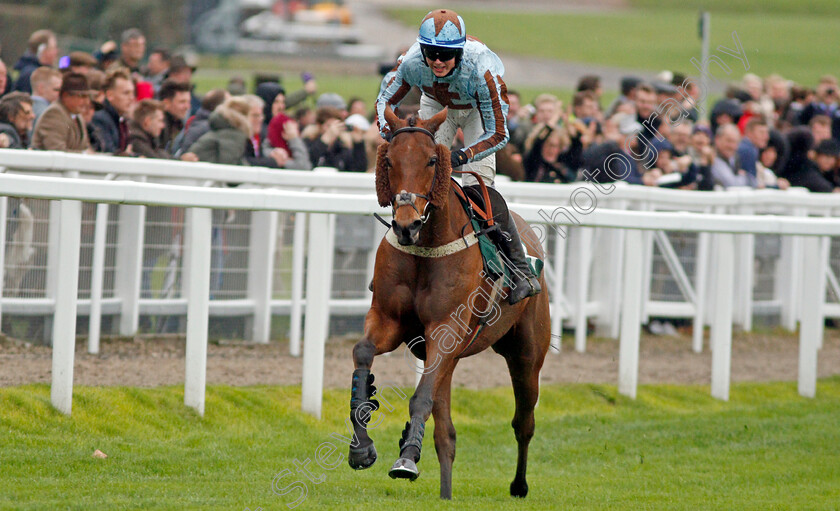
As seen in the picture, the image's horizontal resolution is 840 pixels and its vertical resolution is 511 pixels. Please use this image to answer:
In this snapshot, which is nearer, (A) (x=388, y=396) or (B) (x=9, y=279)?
(B) (x=9, y=279)

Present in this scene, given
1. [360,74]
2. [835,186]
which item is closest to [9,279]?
[835,186]

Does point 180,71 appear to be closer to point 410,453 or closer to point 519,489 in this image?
point 519,489

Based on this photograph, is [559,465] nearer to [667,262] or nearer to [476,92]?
[476,92]

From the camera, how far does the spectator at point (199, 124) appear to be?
10.0 meters

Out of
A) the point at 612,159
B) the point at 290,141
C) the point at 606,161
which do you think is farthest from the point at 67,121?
the point at 612,159

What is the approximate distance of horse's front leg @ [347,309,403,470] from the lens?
17.7 ft

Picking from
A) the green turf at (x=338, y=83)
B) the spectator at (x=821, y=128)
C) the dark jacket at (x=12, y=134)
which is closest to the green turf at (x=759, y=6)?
the green turf at (x=338, y=83)

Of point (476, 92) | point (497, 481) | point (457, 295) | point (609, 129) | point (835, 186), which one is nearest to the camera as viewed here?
point (457, 295)

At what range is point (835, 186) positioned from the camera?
46.1ft

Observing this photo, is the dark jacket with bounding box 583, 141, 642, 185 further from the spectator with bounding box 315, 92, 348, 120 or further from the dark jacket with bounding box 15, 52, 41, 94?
the dark jacket with bounding box 15, 52, 41, 94

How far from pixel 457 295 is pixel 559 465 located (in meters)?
2.11

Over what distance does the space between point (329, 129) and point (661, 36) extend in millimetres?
49099

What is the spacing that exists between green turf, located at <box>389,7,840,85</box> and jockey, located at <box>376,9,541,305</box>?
36.7 m

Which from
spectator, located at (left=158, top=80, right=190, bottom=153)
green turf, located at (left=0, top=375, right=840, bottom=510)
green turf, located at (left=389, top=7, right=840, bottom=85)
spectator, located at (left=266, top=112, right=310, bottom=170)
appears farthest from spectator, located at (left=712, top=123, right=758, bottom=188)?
green turf, located at (left=389, top=7, right=840, bottom=85)
